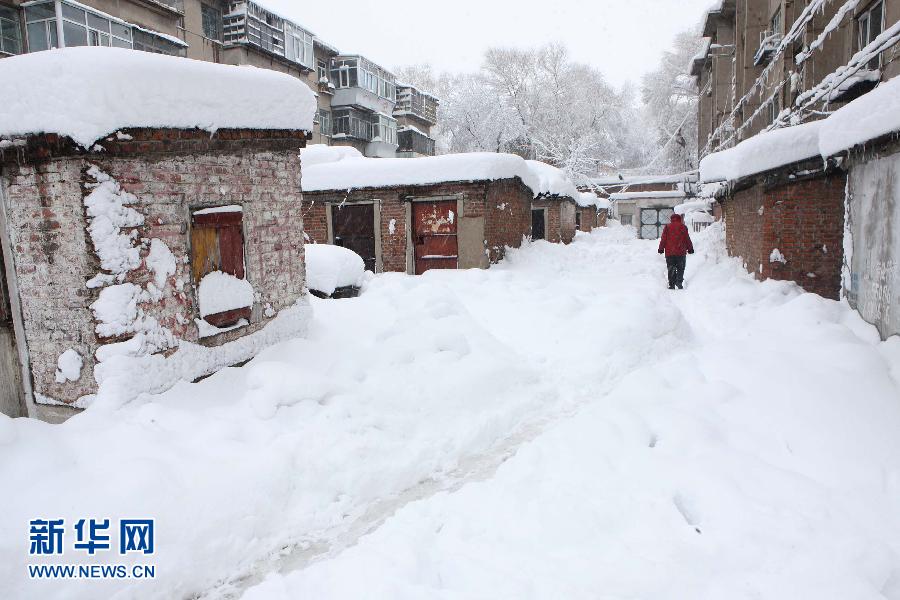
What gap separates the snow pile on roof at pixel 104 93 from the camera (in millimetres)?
4066

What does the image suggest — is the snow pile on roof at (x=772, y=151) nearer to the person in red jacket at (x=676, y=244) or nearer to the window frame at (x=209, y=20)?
the person in red jacket at (x=676, y=244)

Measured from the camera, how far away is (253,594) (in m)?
3.00

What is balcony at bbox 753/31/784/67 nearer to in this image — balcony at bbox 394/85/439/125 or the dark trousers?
the dark trousers

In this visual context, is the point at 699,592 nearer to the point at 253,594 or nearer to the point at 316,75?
the point at 253,594

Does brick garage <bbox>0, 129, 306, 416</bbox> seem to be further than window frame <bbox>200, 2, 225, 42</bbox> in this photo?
No

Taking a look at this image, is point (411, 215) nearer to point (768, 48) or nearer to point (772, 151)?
point (772, 151)

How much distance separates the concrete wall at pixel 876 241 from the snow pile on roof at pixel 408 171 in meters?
6.80

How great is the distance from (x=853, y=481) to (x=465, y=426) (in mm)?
2811

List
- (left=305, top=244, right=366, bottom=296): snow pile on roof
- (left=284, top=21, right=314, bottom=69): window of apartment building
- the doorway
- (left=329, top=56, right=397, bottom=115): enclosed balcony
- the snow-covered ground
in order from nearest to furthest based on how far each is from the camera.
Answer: the snow-covered ground
(left=305, top=244, right=366, bottom=296): snow pile on roof
the doorway
(left=284, top=21, right=314, bottom=69): window of apartment building
(left=329, top=56, right=397, bottom=115): enclosed balcony

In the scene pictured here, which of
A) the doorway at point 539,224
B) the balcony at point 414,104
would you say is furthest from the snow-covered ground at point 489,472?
the balcony at point 414,104

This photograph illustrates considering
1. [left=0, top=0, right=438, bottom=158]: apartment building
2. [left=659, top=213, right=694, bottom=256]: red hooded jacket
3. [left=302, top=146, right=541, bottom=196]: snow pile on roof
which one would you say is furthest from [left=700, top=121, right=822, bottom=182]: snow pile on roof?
[left=0, top=0, right=438, bottom=158]: apartment building

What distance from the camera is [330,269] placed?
8.75 metres

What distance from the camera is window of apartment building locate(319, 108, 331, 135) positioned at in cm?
3335

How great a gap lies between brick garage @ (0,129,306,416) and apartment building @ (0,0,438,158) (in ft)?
38.2
